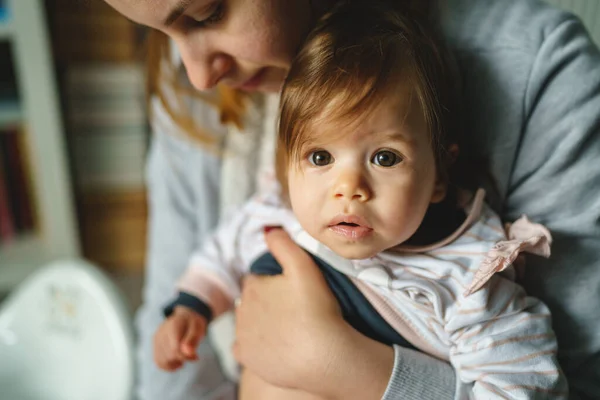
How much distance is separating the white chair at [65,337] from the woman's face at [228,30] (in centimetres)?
56

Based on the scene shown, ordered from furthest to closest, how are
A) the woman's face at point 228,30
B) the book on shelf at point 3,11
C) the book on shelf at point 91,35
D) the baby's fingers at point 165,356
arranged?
the book on shelf at point 91,35 < the book on shelf at point 3,11 < the baby's fingers at point 165,356 < the woman's face at point 228,30

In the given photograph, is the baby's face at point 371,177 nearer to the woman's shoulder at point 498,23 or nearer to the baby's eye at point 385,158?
the baby's eye at point 385,158

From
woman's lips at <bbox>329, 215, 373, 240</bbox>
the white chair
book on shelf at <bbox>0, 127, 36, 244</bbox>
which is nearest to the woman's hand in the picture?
woman's lips at <bbox>329, 215, 373, 240</bbox>

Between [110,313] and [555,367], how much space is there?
28.5 inches

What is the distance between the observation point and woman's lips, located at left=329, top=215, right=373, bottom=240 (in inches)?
19.9

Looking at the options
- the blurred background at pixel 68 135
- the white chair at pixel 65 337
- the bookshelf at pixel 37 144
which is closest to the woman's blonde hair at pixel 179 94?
the white chair at pixel 65 337

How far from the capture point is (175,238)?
91 cm

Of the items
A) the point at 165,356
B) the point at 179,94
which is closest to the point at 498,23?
the point at 179,94

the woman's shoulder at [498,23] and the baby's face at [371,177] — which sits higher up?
the woman's shoulder at [498,23]

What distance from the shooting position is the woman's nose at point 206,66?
0.54 meters

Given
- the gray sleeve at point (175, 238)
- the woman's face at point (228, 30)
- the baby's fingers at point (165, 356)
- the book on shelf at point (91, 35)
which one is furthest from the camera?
the book on shelf at point (91, 35)

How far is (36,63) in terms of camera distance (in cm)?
141

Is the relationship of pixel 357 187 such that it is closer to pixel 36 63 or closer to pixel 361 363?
pixel 361 363

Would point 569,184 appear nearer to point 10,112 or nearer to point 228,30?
point 228,30
